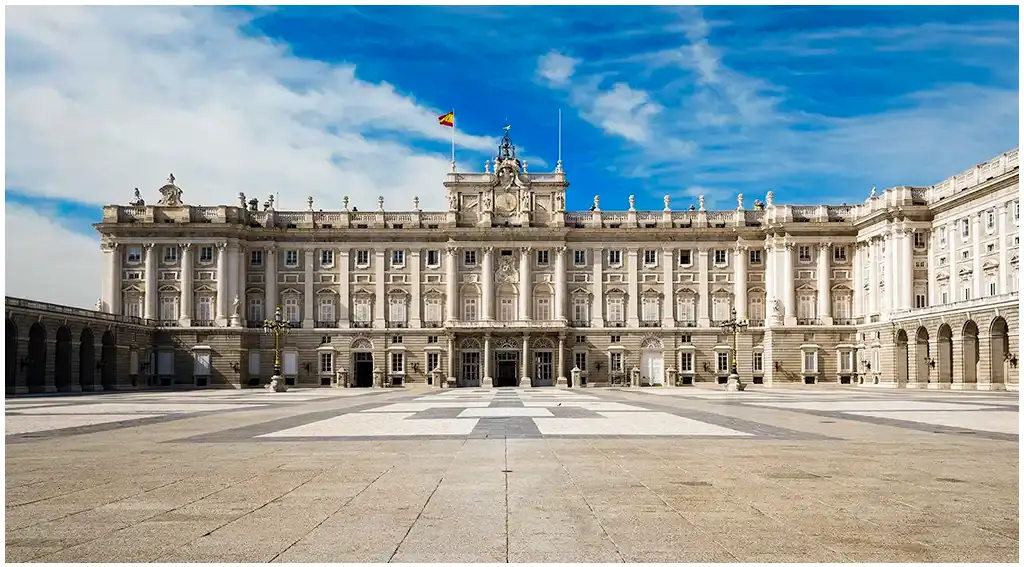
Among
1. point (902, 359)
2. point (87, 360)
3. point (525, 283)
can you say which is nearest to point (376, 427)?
point (87, 360)

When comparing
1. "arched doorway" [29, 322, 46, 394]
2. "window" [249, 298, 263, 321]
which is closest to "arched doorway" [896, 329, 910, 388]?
"window" [249, 298, 263, 321]

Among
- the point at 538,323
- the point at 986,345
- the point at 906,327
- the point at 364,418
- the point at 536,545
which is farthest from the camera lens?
the point at 538,323

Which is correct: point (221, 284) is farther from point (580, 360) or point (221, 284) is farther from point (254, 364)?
point (580, 360)

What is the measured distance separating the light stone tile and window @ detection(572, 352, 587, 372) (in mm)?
60026

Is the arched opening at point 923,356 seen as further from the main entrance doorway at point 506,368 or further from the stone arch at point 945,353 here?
the main entrance doorway at point 506,368

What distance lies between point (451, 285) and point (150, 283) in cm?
2670

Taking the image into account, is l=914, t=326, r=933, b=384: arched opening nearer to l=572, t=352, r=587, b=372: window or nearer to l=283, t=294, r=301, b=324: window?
l=572, t=352, r=587, b=372: window

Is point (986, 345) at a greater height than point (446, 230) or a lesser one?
lesser

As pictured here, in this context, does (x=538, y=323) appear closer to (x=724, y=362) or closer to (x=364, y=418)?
(x=724, y=362)

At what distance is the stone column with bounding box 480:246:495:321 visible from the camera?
88125 millimetres

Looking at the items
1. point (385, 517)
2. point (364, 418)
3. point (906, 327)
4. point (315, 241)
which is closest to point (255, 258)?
point (315, 241)

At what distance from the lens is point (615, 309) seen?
3501 inches

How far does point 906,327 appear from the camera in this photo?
240 ft

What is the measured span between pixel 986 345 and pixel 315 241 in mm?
56343
